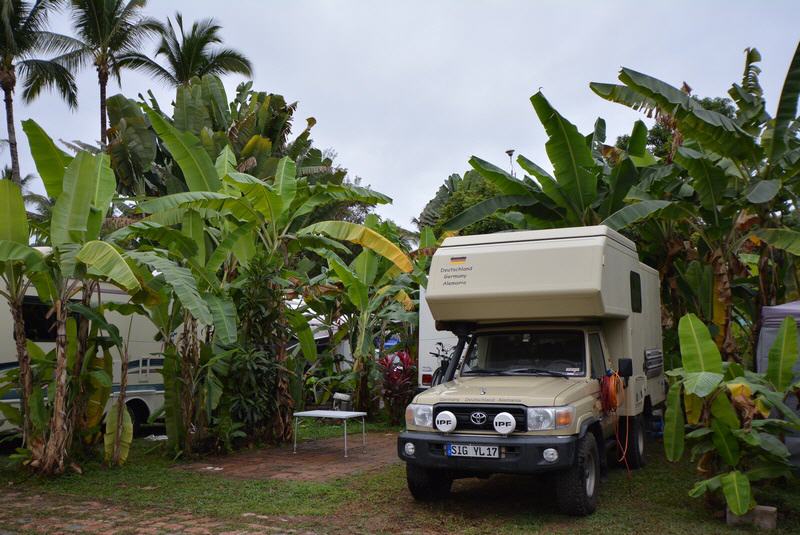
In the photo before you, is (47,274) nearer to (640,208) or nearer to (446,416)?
(446,416)

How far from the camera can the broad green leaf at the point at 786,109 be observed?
965 cm

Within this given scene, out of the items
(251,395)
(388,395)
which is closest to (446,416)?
(251,395)

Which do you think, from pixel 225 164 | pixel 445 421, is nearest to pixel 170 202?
pixel 225 164

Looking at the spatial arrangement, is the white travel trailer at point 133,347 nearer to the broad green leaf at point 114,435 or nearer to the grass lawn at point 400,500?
the broad green leaf at point 114,435

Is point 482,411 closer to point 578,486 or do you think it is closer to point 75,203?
point 578,486

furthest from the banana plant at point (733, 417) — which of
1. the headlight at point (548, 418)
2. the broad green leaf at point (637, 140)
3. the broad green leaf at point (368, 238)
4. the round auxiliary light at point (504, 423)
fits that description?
the broad green leaf at point (637, 140)

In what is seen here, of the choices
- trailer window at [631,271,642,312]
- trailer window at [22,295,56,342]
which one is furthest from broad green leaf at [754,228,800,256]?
trailer window at [22,295,56,342]

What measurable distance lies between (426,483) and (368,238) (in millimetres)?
4447

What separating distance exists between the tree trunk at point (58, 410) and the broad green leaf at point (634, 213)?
7.51 meters

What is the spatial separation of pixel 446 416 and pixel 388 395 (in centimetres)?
776

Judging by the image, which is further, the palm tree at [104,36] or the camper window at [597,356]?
the palm tree at [104,36]

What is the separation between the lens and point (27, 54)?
25.7 meters

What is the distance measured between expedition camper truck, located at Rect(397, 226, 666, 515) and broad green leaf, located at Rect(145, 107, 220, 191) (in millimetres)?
4198

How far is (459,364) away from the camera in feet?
27.5
